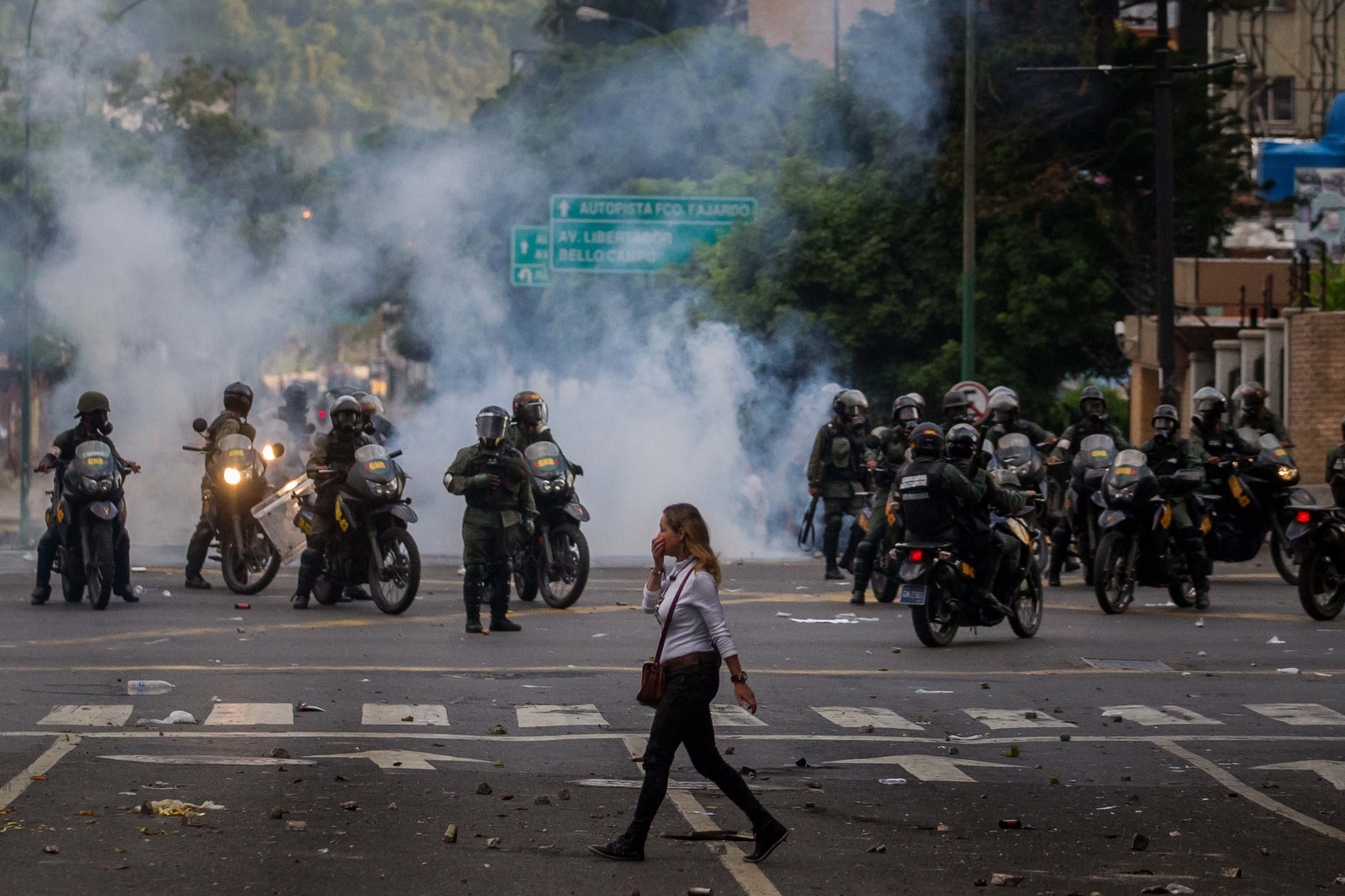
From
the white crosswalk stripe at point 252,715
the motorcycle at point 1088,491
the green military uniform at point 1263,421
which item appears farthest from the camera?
the green military uniform at point 1263,421

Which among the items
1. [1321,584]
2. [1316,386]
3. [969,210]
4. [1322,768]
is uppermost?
[969,210]

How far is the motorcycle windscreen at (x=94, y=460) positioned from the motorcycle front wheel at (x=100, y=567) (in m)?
0.41

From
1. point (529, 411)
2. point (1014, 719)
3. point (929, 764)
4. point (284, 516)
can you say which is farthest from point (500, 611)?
point (929, 764)

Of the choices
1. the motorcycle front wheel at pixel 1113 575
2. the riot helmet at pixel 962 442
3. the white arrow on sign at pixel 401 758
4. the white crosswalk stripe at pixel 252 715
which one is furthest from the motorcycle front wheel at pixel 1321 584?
the white arrow on sign at pixel 401 758

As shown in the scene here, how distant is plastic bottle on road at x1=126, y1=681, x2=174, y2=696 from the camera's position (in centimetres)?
1117

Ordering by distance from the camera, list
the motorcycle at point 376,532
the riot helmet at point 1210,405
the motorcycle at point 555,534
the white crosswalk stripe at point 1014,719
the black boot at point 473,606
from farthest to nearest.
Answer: the riot helmet at point 1210,405 < the motorcycle at point 555,534 < the motorcycle at point 376,532 < the black boot at point 473,606 < the white crosswalk stripe at point 1014,719

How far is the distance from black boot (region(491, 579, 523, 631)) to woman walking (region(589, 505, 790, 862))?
24.9 feet

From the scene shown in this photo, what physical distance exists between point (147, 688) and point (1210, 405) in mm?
10558

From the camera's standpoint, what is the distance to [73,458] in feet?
53.4

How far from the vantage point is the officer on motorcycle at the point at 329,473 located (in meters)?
16.2

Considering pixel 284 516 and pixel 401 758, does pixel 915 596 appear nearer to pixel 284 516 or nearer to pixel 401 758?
pixel 401 758

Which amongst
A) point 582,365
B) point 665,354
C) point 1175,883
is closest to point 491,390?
point 582,365

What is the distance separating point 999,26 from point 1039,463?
14.9m

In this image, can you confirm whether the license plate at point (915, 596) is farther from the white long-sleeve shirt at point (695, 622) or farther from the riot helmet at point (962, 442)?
the white long-sleeve shirt at point (695, 622)
